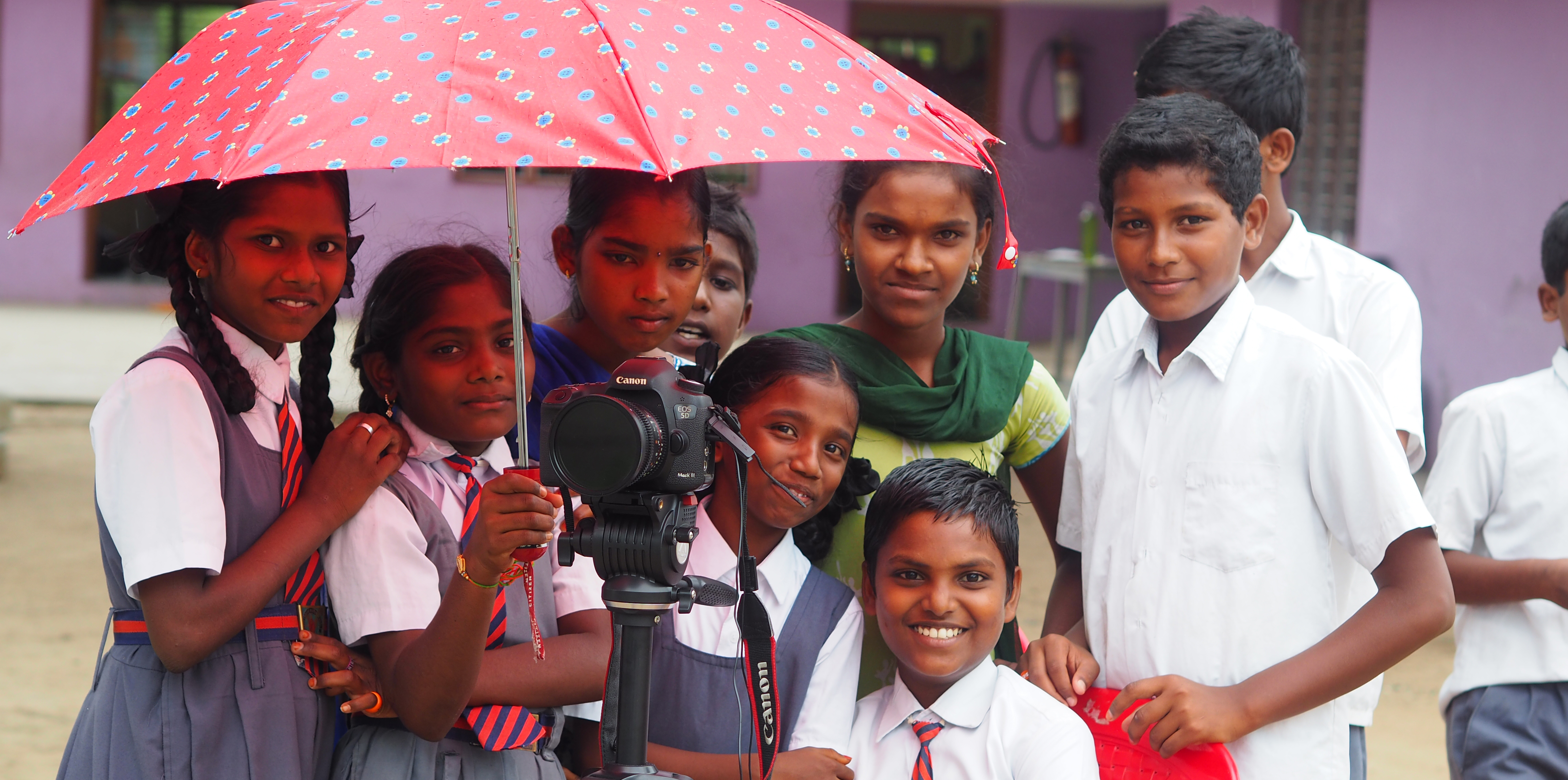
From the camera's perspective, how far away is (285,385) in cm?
176

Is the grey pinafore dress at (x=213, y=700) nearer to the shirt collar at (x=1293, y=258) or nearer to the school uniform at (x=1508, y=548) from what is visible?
the shirt collar at (x=1293, y=258)

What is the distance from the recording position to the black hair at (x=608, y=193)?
6.57 ft

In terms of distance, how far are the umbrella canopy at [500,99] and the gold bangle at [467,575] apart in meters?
0.46

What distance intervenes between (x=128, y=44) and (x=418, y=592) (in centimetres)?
1339

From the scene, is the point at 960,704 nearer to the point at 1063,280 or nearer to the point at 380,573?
the point at 380,573

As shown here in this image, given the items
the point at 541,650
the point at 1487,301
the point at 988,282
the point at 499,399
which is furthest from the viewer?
the point at 1487,301

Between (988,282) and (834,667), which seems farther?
(988,282)

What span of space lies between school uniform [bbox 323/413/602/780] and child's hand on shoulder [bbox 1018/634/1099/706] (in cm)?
63

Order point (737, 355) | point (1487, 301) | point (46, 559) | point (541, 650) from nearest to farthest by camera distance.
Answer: point (541, 650), point (737, 355), point (46, 559), point (1487, 301)

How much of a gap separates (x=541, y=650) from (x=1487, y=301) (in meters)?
6.11

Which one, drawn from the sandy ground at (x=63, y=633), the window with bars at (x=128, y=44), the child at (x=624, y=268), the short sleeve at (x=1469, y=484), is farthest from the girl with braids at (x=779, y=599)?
the window with bars at (x=128, y=44)

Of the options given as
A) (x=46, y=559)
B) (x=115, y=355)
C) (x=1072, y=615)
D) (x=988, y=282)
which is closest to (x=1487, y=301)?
(x=988, y=282)

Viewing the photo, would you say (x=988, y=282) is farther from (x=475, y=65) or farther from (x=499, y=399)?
(x=475, y=65)

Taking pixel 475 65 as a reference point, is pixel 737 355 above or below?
below
